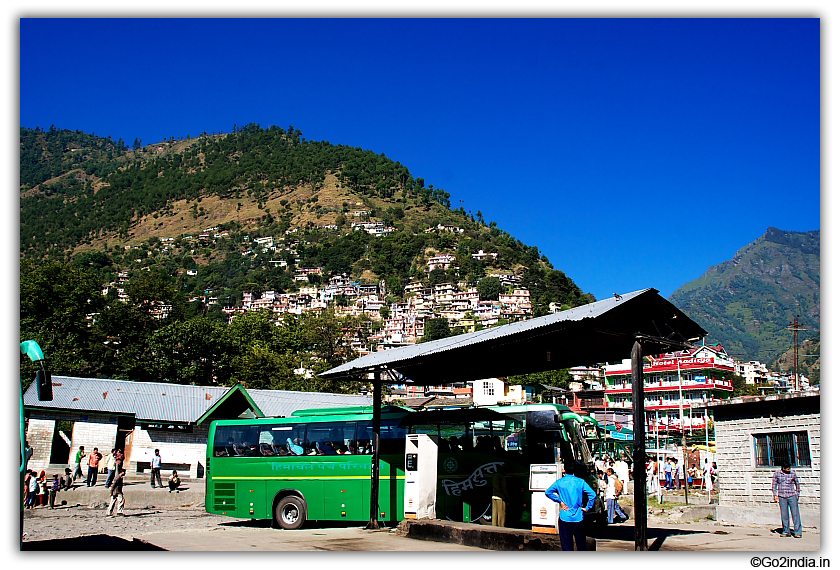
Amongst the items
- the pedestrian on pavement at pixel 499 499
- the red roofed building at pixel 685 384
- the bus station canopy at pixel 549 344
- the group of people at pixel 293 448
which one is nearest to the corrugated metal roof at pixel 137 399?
the group of people at pixel 293 448

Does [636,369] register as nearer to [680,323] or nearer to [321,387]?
[680,323]

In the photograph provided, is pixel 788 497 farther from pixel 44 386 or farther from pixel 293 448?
pixel 44 386

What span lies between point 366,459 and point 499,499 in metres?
3.06

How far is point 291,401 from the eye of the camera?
32.0 metres

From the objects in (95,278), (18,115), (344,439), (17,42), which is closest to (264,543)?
(344,439)

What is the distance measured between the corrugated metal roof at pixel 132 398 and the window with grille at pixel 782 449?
1970 cm

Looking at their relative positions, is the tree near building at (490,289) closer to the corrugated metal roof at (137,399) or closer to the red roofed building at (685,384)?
the red roofed building at (685,384)

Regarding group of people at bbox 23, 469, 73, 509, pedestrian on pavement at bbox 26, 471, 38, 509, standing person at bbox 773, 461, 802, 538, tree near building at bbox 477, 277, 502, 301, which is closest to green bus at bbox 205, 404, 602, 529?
standing person at bbox 773, 461, 802, 538

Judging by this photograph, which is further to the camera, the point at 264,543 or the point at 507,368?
the point at 507,368

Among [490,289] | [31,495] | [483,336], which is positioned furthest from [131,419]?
[490,289]

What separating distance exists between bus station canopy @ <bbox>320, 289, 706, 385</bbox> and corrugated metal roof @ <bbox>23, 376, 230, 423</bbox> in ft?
48.7
